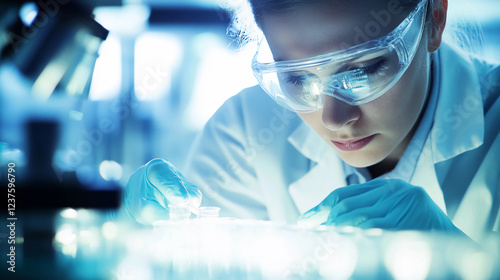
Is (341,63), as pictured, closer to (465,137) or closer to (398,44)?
(398,44)

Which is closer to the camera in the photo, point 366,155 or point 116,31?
point 366,155

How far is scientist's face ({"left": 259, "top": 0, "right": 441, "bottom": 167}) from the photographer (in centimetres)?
105

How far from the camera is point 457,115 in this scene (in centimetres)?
139

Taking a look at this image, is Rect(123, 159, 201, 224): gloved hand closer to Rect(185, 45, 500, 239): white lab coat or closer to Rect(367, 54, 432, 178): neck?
Rect(185, 45, 500, 239): white lab coat

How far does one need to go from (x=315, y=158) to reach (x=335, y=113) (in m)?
0.46

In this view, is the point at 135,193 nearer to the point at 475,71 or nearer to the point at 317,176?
the point at 317,176

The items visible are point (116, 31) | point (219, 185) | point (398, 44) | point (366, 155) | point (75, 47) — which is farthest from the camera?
point (116, 31)

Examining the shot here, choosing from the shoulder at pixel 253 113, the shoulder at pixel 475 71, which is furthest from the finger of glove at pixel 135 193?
the shoulder at pixel 475 71

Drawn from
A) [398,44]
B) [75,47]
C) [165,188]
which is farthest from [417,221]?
[75,47]

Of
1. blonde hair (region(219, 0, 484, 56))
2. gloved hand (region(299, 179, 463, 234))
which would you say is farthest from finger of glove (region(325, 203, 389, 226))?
blonde hair (region(219, 0, 484, 56))

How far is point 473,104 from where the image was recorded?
1375 mm

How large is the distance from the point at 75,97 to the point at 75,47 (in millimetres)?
255

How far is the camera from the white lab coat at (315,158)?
4.37 ft

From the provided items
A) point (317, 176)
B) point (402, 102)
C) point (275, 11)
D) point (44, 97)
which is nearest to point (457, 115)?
point (402, 102)
